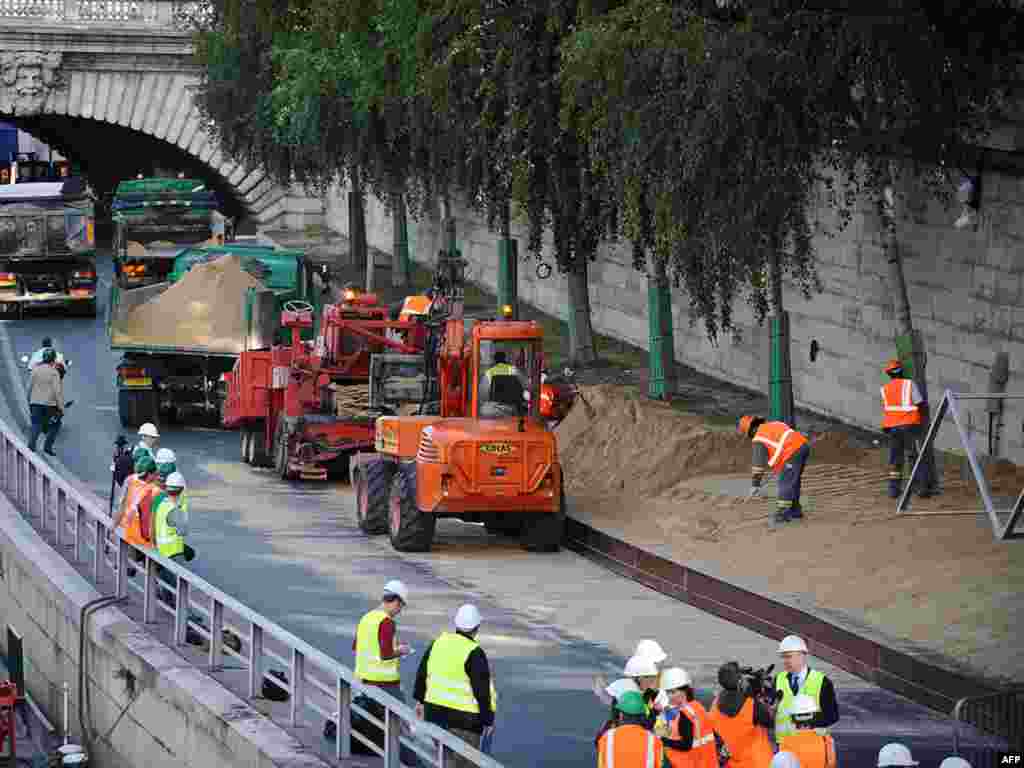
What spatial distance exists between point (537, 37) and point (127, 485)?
13.2 meters

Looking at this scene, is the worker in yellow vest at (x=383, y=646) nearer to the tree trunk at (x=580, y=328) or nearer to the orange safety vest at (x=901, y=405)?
the orange safety vest at (x=901, y=405)

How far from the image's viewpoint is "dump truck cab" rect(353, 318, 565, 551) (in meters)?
26.2

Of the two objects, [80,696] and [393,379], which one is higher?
[393,379]

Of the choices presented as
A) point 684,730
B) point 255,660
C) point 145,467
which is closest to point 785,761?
point 684,730

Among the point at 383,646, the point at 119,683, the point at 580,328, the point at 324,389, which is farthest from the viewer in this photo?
the point at 580,328

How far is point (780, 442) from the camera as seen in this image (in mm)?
25156

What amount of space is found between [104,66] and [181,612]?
154 feet

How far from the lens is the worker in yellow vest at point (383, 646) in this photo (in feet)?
53.6

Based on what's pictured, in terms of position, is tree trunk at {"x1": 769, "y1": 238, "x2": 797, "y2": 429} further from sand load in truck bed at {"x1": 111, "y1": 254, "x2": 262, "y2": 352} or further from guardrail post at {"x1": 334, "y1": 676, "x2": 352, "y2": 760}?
guardrail post at {"x1": 334, "y1": 676, "x2": 352, "y2": 760}

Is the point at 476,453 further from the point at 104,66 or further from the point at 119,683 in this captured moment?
the point at 104,66

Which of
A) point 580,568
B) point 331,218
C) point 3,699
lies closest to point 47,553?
point 3,699

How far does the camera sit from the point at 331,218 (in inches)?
2630

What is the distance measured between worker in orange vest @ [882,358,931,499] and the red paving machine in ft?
21.9

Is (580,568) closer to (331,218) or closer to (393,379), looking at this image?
(393,379)
